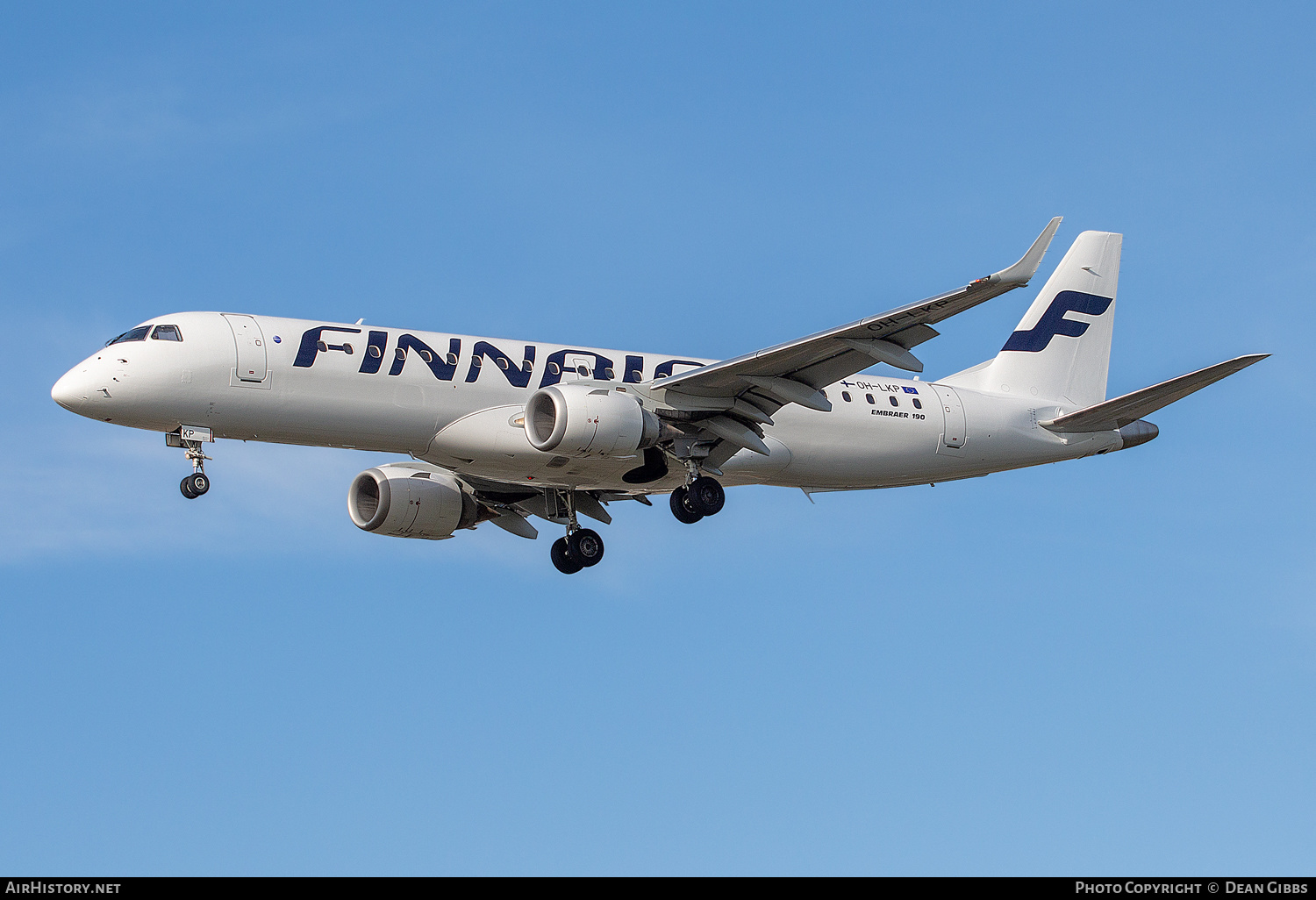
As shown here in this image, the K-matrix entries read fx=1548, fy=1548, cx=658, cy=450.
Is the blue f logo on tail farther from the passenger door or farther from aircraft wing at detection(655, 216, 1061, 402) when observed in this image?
the passenger door

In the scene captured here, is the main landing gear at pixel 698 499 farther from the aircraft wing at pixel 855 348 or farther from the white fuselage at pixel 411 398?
the aircraft wing at pixel 855 348

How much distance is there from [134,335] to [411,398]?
19.2 ft

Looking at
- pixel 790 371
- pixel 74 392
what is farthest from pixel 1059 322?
pixel 74 392

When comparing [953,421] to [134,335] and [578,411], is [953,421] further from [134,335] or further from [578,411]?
[134,335]

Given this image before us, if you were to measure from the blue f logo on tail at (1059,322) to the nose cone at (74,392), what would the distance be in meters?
23.1

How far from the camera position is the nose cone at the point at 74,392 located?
3152cm

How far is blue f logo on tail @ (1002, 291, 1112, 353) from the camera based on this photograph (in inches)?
1633

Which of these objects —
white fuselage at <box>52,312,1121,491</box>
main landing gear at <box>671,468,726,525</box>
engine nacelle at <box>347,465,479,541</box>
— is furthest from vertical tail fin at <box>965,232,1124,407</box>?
engine nacelle at <box>347,465,479,541</box>

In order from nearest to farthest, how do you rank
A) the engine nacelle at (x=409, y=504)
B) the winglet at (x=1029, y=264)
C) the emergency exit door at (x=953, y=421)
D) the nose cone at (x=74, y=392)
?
1. the winglet at (x=1029, y=264)
2. the nose cone at (x=74, y=392)
3. the emergency exit door at (x=953, y=421)
4. the engine nacelle at (x=409, y=504)

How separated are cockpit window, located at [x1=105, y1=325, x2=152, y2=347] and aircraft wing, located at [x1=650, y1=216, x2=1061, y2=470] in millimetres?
10803

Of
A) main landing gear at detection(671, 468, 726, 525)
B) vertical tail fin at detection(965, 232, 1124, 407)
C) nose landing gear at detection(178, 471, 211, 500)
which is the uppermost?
vertical tail fin at detection(965, 232, 1124, 407)

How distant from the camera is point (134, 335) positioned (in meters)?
32.1

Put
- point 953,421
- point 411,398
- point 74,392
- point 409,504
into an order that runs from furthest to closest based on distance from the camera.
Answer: point 409,504 → point 953,421 → point 411,398 → point 74,392

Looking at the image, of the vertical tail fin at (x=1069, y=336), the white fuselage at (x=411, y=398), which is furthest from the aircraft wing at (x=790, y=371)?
the vertical tail fin at (x=1069, y=336)
